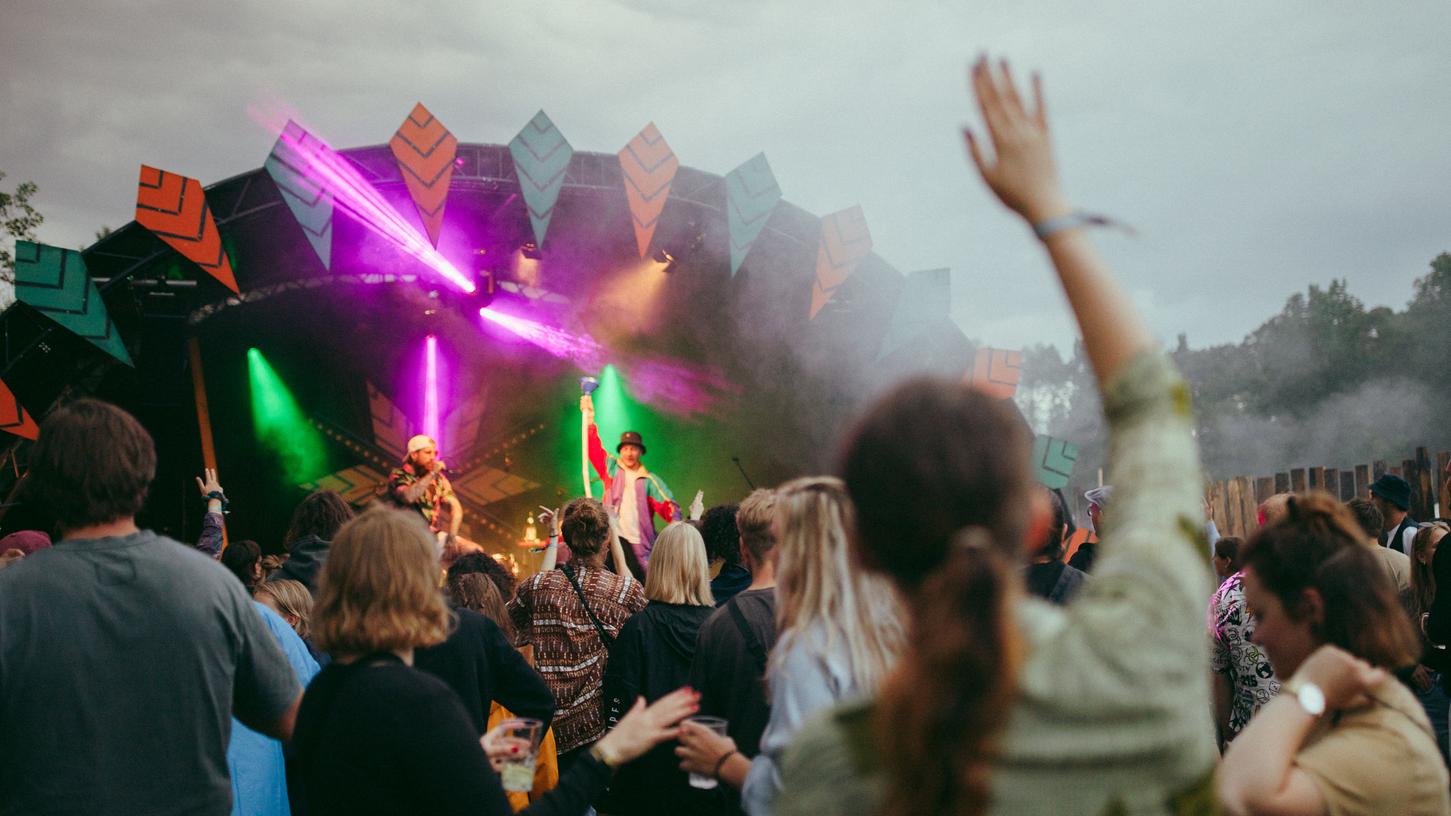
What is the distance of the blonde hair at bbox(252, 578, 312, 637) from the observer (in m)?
3.91

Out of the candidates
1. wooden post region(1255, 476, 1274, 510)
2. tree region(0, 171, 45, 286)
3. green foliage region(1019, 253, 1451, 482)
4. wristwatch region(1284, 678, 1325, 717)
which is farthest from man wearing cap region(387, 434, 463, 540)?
green foliage region(1019, 253, 1451, 482)

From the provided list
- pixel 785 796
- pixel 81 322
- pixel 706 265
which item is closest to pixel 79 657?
pixel 785 796

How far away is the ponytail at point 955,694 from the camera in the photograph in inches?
36.8

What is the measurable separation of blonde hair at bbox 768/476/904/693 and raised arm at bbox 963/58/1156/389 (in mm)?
1141

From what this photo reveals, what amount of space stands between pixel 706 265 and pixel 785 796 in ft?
48.5

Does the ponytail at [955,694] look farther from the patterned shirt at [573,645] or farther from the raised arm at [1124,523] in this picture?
the patterned shirt at [573,645]

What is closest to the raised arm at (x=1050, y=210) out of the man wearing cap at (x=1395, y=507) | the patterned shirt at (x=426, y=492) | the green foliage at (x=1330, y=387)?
the man wearing cap at (x=1395, y=507)

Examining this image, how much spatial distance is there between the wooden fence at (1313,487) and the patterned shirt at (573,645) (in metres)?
8.89

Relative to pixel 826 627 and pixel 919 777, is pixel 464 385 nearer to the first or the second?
pixel 826 627

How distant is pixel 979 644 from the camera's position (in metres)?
0.94

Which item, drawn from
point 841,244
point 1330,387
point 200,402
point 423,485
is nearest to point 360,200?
point 200,402

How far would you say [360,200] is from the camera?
1353 centimetres

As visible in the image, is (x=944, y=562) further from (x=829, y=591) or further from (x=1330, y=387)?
Result: (x=1330, y=387)

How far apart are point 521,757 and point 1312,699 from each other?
1530mm
